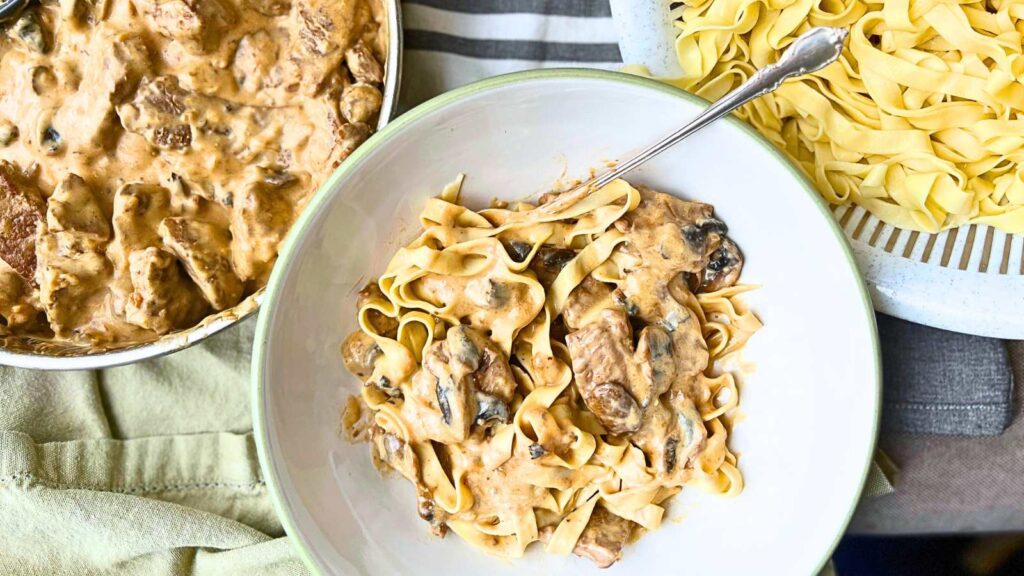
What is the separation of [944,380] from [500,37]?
3.57 feet

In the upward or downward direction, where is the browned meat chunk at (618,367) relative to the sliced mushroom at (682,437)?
upward

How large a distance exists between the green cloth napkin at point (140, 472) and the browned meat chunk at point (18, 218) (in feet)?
1.11

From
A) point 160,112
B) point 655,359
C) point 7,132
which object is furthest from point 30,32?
point 655,359

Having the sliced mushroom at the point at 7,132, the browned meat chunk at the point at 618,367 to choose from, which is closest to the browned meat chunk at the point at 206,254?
the sliced mushroom at the point at 7,132

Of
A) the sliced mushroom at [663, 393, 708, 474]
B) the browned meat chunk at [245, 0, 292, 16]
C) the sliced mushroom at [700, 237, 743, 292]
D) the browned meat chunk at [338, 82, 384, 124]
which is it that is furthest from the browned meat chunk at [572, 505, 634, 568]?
the browned meat chunk at [245, 0, 292, 16]

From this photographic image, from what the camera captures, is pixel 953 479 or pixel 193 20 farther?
pixel 953 479

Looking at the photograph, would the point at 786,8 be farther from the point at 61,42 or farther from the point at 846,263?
the point at 61,42

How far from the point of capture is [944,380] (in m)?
1.61

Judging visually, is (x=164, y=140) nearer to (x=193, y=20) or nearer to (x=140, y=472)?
(x=193, y=20)

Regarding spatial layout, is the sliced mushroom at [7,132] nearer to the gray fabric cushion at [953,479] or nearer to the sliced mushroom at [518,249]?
the sliced mushroom at [518,249]

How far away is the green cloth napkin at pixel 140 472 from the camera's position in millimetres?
1643

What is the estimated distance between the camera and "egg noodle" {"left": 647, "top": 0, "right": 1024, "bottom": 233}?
1.50 m

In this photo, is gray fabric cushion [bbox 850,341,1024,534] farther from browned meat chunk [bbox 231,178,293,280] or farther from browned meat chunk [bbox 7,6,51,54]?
browned meat chunk [bbox 7,6,51,54]

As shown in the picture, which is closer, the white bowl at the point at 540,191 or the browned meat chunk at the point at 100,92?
the white bowl at the point at 540,191
